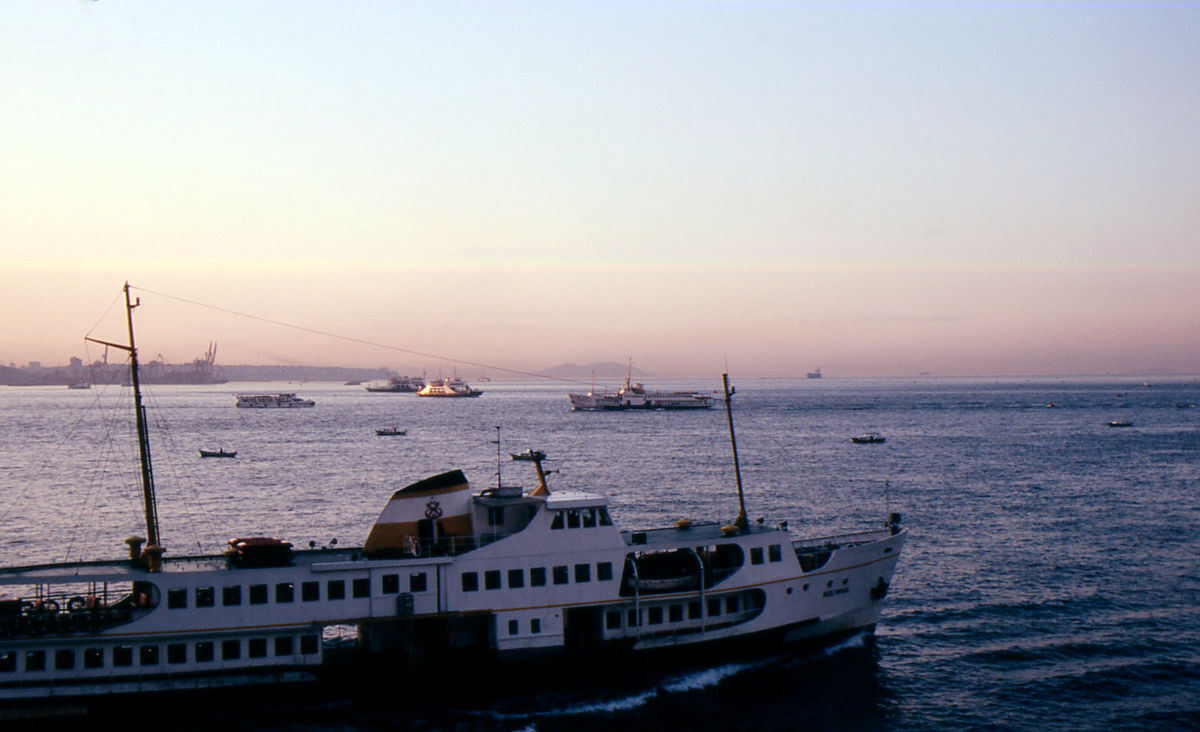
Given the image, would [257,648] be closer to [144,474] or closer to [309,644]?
[309,644]

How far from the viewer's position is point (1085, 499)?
225ft

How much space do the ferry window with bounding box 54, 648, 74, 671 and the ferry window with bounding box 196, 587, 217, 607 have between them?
11.9 ft

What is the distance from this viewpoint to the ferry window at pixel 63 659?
25.6 m

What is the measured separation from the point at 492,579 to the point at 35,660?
1323cm

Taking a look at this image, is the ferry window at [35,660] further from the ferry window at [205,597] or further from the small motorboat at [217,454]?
the small motorboat at [217,454]

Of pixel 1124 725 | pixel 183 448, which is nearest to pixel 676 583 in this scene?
pixel 1124 725

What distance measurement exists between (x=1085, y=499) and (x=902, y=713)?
159 ft

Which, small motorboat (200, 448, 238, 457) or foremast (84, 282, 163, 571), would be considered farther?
small motorboat (200, 448, 238, 457)

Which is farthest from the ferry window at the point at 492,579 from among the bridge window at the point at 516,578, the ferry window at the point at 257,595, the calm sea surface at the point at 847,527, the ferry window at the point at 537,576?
A: the ferry window at the point at 257,595

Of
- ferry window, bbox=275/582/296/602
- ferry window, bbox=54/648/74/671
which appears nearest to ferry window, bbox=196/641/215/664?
ferry window, bbox=275/582/296/602

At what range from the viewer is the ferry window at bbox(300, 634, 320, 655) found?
89.8ft

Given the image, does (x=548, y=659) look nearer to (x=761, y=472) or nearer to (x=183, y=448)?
(x=761, y=472)

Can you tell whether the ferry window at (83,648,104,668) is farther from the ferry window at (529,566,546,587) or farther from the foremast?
the ferry window at (529,566,546,587)

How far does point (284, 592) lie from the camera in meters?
27.2
